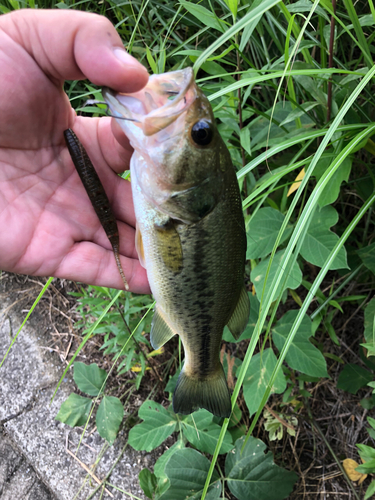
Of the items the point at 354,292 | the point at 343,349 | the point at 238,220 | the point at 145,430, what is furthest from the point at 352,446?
the point at 238,220

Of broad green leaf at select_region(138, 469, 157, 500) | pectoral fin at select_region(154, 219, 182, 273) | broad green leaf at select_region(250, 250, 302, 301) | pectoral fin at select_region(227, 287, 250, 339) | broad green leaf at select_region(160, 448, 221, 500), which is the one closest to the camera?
pectoral fin at select_region(154, 219, 182, 273)

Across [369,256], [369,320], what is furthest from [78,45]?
[369,320]

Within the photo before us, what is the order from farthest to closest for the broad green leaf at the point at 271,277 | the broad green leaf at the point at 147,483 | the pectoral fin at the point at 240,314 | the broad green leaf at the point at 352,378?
the broad green leaf at the point at 352,378 → the broad green leaf at the point at 147,483 → the broad green leaf at the point at 271,277 → the pectoral fin at the point at 240,314

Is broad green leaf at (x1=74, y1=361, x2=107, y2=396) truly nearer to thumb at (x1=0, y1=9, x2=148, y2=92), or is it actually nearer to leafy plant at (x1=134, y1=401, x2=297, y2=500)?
leafy plant at (x1=134, y1=401, x2=297, y2=500)

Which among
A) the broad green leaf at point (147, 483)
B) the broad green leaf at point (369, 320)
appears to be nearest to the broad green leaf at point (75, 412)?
the broad green leaf at point (147, 483)

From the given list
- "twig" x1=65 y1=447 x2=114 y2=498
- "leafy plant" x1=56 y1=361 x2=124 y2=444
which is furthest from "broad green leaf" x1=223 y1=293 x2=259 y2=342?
"twig" x1=65 y1=447 x2=114 y2=498

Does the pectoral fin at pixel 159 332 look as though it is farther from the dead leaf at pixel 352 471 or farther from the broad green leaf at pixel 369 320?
the dead leaf at pixel 352 471

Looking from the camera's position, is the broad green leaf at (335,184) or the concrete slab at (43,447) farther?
the concrete slab at (43,447)
